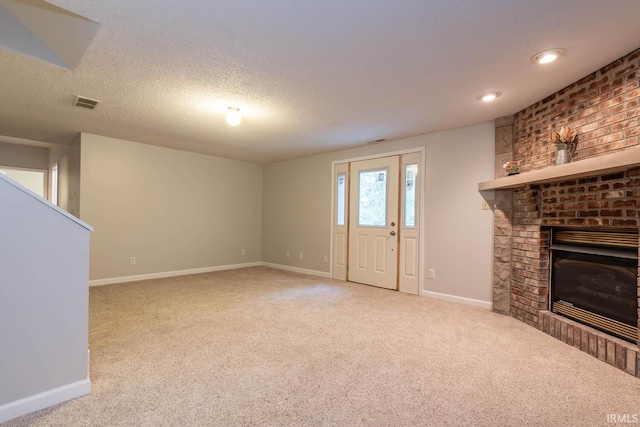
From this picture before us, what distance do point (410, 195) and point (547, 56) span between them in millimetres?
2464

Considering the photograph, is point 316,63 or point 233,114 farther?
point 233,114

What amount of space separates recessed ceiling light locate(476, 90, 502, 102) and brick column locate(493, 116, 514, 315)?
2.34 feet

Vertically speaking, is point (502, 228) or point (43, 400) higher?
point (502, 228)

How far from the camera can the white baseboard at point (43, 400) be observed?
5.40 ft

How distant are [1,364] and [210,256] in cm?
447

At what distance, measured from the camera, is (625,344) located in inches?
89.5

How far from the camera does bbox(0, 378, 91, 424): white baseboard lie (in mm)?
1646

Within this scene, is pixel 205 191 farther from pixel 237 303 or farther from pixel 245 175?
pixel 237 303

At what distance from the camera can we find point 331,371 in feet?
7.20

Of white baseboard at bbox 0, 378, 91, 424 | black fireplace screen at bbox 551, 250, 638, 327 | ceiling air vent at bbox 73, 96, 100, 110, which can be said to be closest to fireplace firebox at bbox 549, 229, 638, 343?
black fireplace screen at bbox 551, 250, 638, 327

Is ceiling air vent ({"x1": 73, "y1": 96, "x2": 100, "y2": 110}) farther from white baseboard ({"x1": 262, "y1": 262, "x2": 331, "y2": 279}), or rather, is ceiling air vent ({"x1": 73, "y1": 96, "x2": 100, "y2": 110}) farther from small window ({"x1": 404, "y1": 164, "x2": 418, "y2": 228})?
white baseboard ({"x1": 262, "y1": 262, "x2": 331, "y2": 279})

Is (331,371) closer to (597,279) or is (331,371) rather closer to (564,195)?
(597,279)

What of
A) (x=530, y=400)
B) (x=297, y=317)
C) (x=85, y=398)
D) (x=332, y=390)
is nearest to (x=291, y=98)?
(x=297, y=317)

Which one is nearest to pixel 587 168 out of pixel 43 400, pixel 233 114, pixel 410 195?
pixel 410 195
